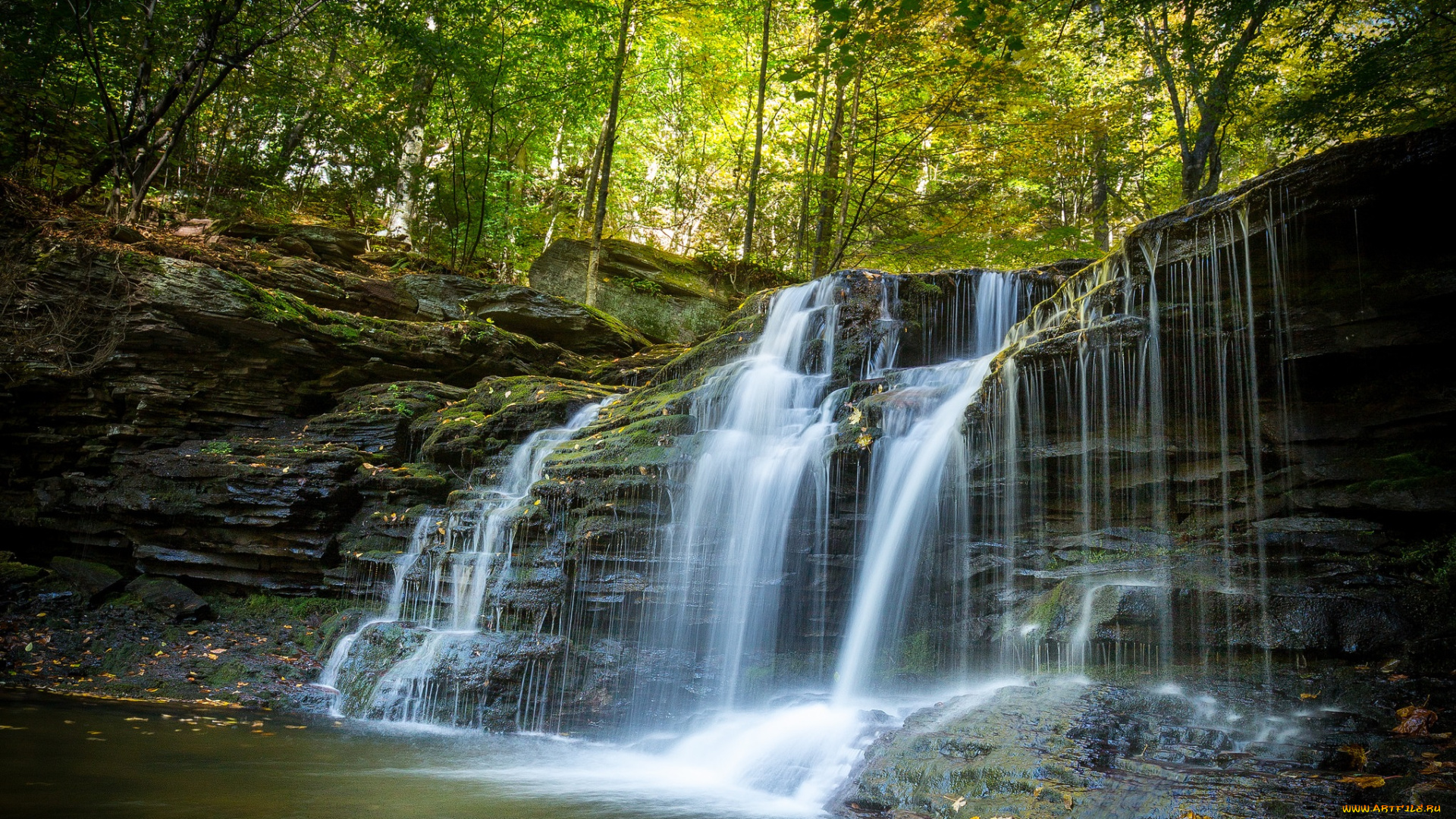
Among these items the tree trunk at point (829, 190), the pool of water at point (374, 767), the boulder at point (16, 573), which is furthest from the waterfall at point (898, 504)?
the boulder at point (16, 573)

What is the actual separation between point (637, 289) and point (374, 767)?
12.6 meters

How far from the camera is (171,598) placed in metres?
9.44

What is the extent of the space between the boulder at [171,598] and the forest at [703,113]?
5.96 m

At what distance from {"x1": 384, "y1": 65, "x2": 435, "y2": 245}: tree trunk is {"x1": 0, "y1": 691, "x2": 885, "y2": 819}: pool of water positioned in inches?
488

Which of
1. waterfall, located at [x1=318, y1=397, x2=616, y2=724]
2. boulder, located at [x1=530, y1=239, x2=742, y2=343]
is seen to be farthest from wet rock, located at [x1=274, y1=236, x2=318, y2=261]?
waterfall, located at [x1=318, y1=397, x2=616, y2=724]

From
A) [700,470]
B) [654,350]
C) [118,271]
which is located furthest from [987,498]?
[118,271]

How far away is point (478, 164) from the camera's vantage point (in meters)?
17.3

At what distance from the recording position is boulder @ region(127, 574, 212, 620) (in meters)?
9.30

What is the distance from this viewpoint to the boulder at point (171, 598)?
9297 mm

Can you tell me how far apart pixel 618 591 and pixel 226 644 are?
16.3 ft

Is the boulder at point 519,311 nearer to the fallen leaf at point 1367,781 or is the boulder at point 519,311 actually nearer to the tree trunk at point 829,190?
the tree trunk at point 829,190

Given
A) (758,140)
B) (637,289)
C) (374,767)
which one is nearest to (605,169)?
(637,289)

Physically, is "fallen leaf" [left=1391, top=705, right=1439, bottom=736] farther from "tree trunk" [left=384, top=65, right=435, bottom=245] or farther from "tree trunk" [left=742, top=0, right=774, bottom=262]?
"tree trunk" [left=384, top=65, right=435, bottom=245]

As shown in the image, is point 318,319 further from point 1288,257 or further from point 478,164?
point 1288,257
